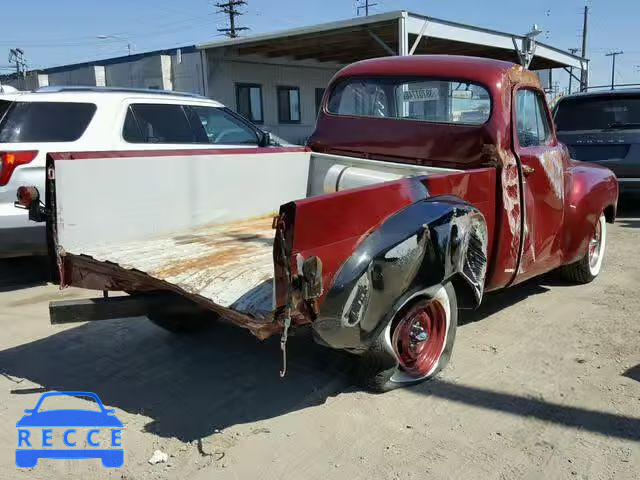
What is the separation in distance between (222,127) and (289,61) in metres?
14.9

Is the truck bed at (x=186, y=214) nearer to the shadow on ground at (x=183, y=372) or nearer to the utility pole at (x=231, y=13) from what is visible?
the shadow on ground at (x=183, y=372)

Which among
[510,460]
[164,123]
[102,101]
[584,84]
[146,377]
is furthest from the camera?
[584,84]

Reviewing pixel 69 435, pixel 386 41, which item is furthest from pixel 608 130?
pixel 386 41

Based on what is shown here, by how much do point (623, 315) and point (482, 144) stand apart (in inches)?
75.7

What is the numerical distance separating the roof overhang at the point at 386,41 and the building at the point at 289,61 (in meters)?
0.02

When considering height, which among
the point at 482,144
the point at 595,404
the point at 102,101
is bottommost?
the point at 595,404

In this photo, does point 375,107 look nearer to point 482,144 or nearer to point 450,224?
point 482,144

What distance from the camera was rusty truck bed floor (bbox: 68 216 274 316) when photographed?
2.94 meters

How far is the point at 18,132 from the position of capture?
5.38m

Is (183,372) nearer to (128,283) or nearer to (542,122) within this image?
(128,283)

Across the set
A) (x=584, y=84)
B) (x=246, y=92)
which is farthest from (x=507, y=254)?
(x=584, y=84)

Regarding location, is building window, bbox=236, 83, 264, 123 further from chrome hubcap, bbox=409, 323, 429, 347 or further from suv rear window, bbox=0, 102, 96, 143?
chrome hubcap, bbox=409, 323, 429, 347

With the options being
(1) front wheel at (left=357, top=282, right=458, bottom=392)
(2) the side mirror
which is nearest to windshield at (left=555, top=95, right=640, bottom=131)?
(2) the side mirror

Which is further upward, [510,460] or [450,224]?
[450,224]
